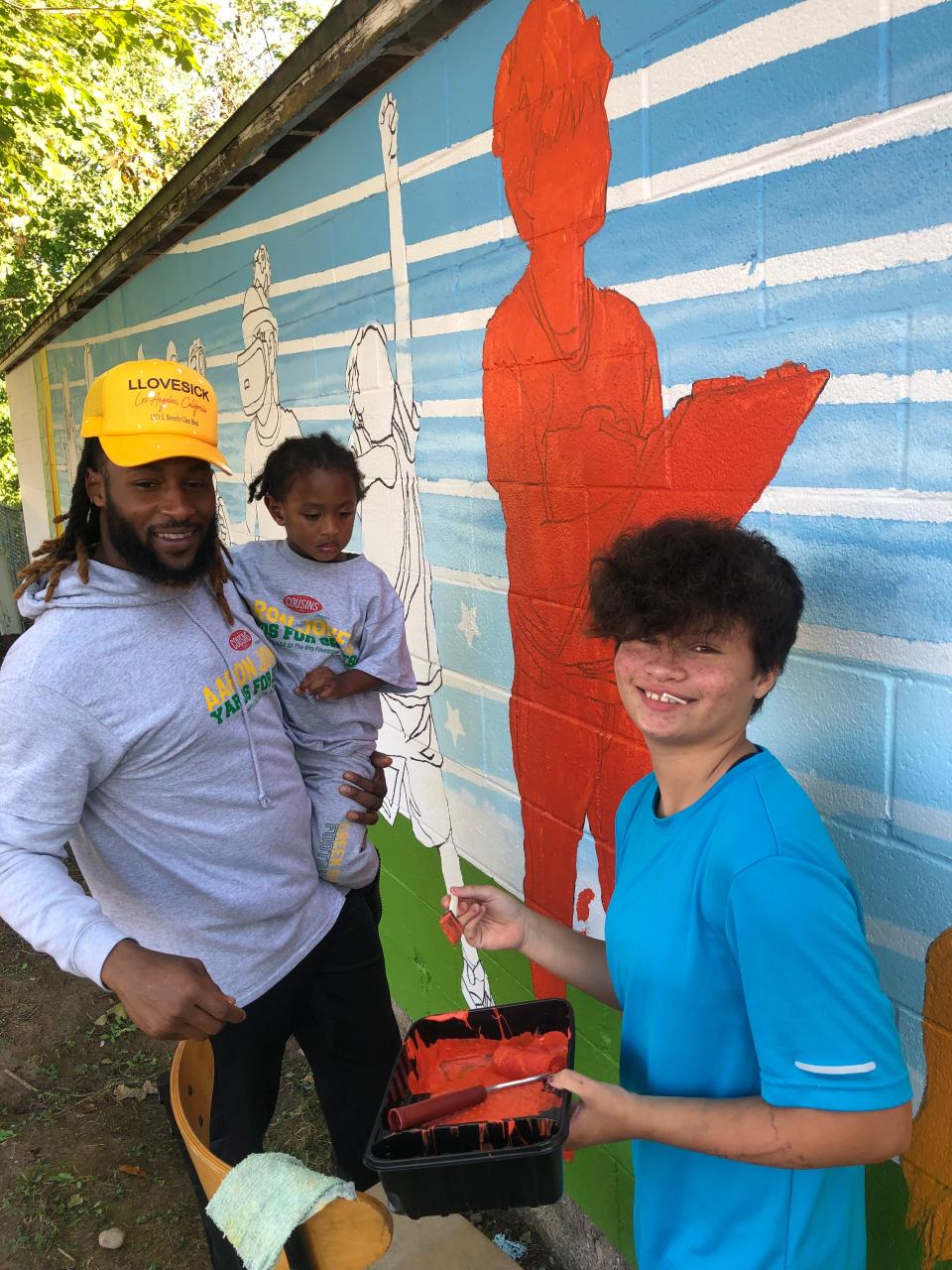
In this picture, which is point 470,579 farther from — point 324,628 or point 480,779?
point 480,779

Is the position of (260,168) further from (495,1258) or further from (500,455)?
(495,1258)

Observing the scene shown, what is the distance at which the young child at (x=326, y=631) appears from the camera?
267cm

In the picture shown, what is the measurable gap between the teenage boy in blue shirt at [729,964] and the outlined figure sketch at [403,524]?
5.55ft

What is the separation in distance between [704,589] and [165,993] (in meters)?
1.15

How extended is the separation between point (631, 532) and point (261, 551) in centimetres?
157

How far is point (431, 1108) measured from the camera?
1507 mm

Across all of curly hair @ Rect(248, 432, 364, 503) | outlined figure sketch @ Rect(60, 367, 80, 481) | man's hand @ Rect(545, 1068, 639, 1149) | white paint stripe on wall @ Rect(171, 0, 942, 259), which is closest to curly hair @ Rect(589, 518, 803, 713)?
man's hand @ Rect(545, 1068, 639, 1149)

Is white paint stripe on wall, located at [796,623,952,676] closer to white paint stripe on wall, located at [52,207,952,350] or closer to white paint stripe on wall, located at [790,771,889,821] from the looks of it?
white paint stripe on wall, located at [790,771,889,821]

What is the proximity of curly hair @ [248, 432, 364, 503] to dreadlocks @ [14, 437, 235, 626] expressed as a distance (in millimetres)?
607

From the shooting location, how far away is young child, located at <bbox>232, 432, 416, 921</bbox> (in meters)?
2.67

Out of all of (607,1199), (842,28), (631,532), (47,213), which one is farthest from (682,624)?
(47,213)

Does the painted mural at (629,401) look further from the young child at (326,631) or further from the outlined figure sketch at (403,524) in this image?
the young child at (326,631)

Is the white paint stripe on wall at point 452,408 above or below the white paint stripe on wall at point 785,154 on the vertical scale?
below

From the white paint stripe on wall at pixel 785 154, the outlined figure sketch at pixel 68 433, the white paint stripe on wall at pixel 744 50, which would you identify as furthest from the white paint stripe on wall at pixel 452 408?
the outlined figure sketch at pixel 68 433
